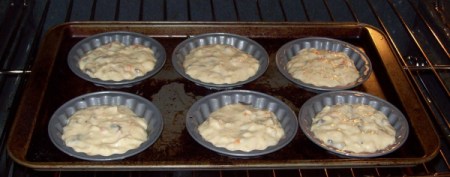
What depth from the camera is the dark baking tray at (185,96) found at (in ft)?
6.95

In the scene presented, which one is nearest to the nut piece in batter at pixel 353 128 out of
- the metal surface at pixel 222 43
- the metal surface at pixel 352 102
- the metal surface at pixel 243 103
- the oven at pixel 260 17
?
the metal surface at pixel 352 102

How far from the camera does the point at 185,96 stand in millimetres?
2580

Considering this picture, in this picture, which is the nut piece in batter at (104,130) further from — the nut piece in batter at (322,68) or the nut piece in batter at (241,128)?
the nut piece in batter at (322,68)

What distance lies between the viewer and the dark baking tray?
6.95 feet

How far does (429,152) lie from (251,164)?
0.78 metres

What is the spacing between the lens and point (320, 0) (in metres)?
3.87

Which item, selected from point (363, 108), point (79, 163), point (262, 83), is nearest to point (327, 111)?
point (363, 108)

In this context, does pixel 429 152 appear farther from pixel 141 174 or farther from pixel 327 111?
pixel 141 174

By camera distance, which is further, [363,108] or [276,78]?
[276,78]

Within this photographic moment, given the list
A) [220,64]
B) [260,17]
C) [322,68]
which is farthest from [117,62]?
[322,68]

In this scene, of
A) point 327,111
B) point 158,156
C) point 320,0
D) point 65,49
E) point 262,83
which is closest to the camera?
point 158,156

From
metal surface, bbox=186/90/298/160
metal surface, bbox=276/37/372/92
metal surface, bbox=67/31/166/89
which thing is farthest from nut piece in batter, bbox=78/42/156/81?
metal surface, bbox=276/37/372/92

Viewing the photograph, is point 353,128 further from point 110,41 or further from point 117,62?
point 110,41

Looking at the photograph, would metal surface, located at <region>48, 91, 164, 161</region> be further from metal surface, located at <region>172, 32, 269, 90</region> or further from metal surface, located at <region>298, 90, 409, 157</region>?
metal surface, located at <region>298, 90, 409, 157</region>
